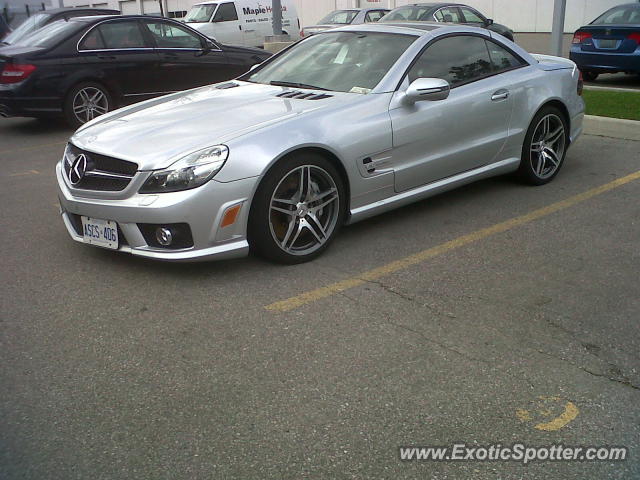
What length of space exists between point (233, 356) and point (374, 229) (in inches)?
87.0

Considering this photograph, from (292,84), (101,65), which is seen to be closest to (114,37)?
(101,65)

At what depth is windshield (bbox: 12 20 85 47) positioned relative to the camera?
9.93 m

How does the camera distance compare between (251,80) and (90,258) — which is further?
(251,80)

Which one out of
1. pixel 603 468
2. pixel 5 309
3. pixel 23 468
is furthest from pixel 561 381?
A: pixel 5 309

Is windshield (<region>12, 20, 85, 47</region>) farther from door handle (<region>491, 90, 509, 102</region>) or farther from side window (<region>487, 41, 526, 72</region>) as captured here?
door handle (<region>491, 90, 509, 102</region>)

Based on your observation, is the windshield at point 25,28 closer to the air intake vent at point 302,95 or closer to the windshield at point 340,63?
the windshield at point 340,63

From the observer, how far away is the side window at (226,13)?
20406 mm

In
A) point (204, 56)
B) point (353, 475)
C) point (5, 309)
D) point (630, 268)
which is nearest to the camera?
point (353, 475)

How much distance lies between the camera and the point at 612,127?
340 inches

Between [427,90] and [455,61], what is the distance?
863 mm

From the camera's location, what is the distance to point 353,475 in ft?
9.08

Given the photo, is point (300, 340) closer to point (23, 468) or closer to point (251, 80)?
point (23, 468)

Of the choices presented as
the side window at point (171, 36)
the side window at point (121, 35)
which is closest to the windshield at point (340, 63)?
the side window at point (121, 35)

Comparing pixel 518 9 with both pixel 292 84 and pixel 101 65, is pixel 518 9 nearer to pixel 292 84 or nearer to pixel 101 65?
pixel 101 65
